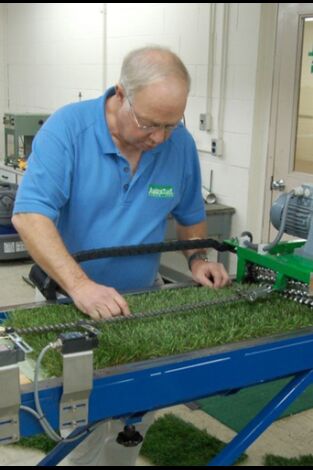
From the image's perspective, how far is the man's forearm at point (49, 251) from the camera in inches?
59.6

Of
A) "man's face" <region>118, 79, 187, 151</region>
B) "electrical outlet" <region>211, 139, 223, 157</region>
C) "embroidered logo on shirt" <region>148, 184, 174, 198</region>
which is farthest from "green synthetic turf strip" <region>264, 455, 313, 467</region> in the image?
"electrical outlet" <region>211, 139, 223, 157</region>

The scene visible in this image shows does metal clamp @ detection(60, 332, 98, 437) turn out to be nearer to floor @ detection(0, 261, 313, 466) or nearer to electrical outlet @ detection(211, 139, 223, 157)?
floor @ detection(0, 261, 313, 466)

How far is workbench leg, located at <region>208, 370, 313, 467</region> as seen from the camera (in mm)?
1410

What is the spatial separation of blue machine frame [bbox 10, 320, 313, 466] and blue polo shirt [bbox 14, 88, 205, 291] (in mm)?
596

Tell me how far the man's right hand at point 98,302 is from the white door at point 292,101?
2376 millimetres

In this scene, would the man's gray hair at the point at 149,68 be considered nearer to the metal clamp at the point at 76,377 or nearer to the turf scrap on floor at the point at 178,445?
the metal clamp at the point at 76,377

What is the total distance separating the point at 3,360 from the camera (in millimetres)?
1021

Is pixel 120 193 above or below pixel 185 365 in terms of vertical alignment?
above

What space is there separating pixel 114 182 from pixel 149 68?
0.37m

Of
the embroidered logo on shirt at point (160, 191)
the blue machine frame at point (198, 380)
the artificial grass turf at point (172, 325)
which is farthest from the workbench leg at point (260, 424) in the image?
the embroidered logo on shirt at point (160, 191)

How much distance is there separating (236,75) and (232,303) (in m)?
2.56

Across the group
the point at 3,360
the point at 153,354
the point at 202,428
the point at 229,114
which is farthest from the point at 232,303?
the point at 229,114

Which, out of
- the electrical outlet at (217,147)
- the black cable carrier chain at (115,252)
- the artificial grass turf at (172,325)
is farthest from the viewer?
the electrical outlet at (217,147)

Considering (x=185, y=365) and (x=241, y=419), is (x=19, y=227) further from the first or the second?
(x=241, y=419)
